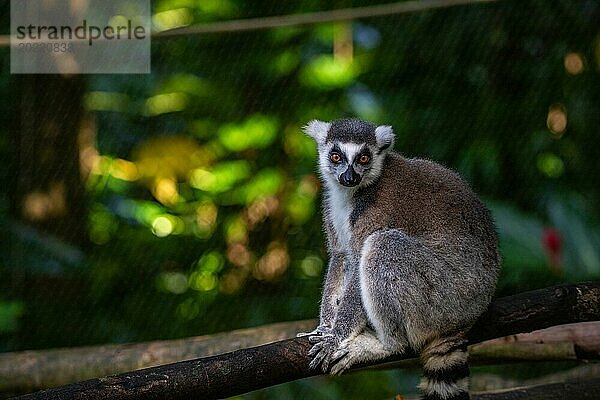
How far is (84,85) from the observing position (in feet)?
13.4

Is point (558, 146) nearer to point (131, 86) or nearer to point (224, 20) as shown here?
point (224, 20)

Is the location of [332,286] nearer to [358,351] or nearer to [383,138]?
[358,351]

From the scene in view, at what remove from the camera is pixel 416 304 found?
2.26 meters

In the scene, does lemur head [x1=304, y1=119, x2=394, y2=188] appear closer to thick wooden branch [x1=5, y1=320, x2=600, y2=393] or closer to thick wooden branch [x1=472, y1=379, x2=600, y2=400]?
thick wooden branch [x1=5, y1=320, x2=600, y2=393]

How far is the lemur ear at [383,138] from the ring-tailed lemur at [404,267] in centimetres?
2

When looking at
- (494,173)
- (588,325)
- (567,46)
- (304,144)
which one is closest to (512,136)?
(494,173)

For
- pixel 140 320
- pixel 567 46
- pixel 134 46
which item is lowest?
pixel 140 320

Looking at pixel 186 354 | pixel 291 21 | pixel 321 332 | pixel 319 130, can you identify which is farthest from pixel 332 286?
pixel 291 21

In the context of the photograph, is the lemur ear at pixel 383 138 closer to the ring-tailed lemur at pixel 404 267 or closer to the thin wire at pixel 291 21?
the ring-tailed lemur at pixel 404 267

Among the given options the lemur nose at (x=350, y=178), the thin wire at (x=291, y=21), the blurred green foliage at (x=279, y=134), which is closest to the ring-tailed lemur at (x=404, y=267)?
the lemur nose at (x=350, y=178)

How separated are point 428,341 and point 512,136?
2.07 m

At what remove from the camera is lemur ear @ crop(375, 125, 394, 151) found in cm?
263

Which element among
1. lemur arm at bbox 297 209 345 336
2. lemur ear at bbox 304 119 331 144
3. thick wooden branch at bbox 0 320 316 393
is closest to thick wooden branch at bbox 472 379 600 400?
lemur arm at bbox 297 209 345 336

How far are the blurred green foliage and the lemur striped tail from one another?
1668 millimetres
